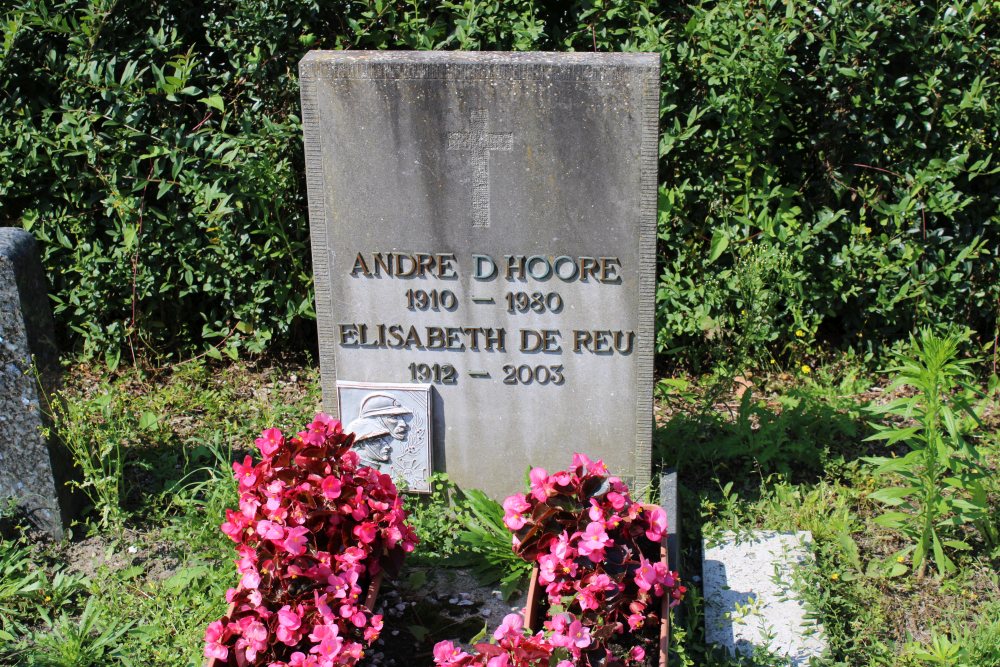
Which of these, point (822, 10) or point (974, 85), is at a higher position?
point (822, 10)

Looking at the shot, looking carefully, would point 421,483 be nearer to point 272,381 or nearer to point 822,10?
point 272,381

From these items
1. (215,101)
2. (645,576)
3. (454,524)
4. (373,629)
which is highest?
(215,101)

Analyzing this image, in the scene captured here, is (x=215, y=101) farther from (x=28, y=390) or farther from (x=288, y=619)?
(x=288, y=619)

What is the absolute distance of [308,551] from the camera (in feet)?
11.1

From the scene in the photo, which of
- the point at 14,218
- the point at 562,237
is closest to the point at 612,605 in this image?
the point at 562,237

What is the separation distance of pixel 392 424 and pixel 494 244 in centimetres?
85

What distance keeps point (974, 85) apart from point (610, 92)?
216cm

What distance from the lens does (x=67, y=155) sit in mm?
5152

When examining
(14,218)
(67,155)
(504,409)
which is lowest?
(504,409)

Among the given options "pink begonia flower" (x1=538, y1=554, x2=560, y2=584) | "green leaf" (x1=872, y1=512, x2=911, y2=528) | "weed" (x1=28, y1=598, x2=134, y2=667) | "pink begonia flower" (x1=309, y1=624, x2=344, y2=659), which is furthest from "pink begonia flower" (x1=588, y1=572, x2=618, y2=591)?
"weed" (x1=28, y1=598, x2=134, y2=667)

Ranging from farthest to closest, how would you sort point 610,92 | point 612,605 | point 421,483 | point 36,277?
point 421,483 < point 36,277 < point 610,92 < point 612,605

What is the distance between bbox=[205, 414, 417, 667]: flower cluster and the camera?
3135mm

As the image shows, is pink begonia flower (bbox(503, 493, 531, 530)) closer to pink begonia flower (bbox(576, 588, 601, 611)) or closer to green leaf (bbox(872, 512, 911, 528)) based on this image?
pink begonia flower (bbox(576, 588, 601, 611))

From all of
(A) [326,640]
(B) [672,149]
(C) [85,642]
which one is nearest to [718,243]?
(B) [672,149]
